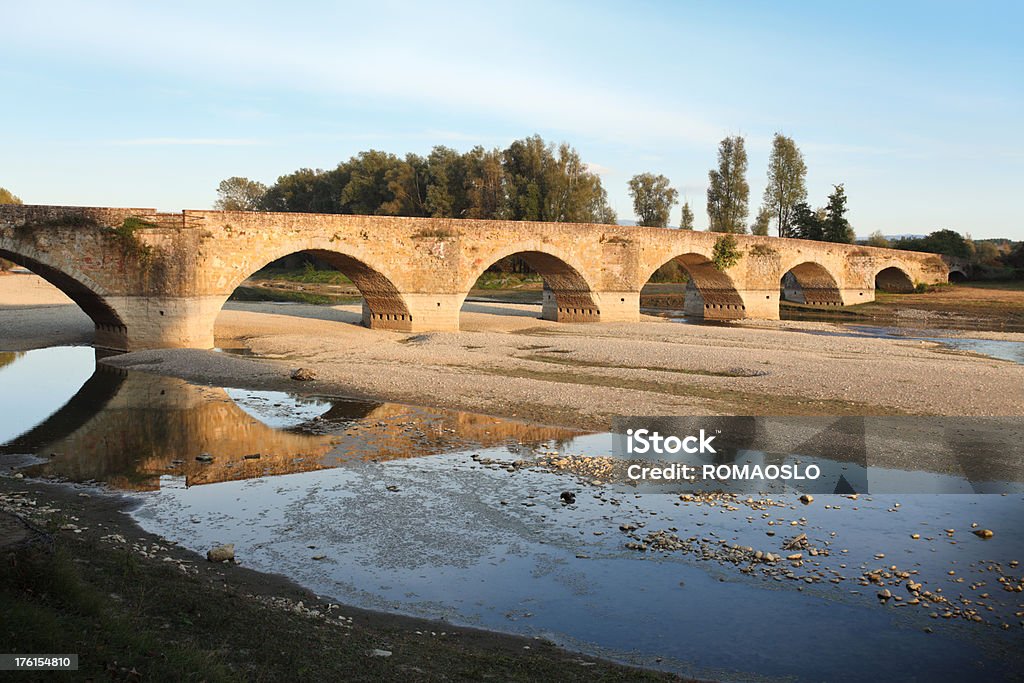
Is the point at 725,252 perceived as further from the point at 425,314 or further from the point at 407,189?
the point at 407,189

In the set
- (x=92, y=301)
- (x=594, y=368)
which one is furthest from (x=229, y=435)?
(x=92, y=301)

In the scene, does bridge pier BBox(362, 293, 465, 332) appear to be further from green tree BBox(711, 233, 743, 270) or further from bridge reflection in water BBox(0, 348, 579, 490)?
green tree BBox(711, 233, 743, 270)

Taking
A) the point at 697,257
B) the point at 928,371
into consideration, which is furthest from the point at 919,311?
the point at 928,371

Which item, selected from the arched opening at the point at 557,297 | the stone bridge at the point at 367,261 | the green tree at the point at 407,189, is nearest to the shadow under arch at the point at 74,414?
the stone bridge at the point at 367,261

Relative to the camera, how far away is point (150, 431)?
1717 cm

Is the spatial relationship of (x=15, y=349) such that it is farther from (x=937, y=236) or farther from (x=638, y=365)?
(x=937, y=236)

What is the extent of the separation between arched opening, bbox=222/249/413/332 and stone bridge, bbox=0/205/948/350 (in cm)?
12

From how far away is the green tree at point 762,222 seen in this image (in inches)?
2968

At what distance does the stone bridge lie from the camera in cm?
2802

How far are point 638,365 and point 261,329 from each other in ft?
61.6

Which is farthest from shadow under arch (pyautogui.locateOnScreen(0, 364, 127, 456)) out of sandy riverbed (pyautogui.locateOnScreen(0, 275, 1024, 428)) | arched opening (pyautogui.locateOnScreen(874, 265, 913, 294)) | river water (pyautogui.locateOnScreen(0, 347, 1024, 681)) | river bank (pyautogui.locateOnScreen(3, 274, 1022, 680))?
arched opening (pyautogui.locateOnScreen(874, 265, 913, 294))

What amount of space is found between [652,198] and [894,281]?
24.4 meters

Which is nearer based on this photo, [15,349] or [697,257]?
[15,349]

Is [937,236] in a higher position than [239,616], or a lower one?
higher
